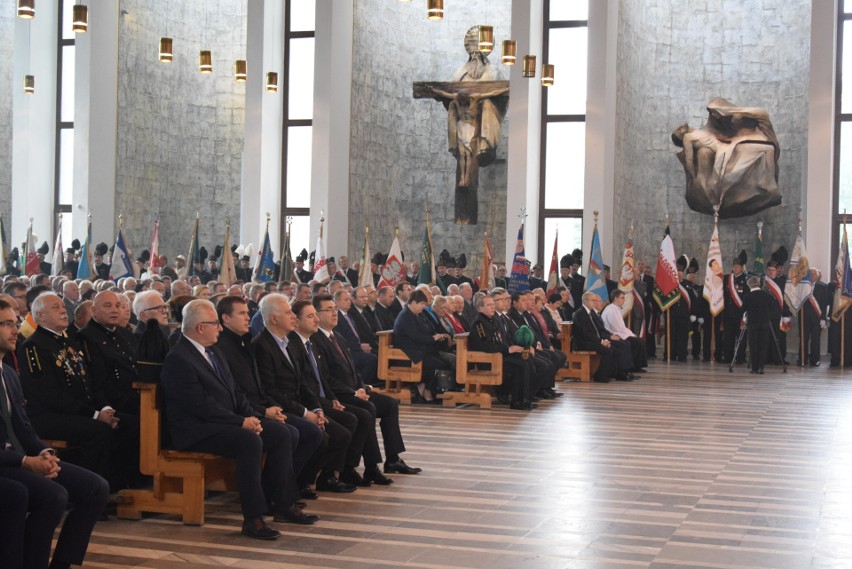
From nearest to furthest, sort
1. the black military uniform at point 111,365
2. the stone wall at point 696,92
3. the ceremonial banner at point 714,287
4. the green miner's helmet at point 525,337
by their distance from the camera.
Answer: the black military uniform at point 111,365, the green miner's helmet at point 525,337, the ceremonial banner at point 714,287, the stone wall at point 696,92

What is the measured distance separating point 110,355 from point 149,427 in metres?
0.68

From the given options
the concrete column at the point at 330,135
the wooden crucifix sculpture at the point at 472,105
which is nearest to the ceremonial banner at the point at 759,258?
the wooden crucifix sculpture at the point at 472,105

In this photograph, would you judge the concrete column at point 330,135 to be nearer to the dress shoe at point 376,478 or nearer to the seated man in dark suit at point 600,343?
the seated man in dark suit at point 600,343

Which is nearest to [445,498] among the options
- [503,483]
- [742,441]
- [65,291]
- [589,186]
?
[503,483]

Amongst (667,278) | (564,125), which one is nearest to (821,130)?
(667,278)

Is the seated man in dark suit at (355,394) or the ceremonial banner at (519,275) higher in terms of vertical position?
the ceremonial banner at (519,275)

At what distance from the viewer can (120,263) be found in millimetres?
17984

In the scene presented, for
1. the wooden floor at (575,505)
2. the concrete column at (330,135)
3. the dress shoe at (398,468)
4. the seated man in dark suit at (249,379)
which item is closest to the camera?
the wooden floor at (575,505)

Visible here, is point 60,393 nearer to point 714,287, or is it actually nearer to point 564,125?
point 714,287

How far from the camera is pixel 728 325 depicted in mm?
17797

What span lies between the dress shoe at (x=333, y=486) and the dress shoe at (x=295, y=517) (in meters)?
0.87

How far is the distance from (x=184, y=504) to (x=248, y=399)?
701 mm

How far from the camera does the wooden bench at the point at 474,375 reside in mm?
11594

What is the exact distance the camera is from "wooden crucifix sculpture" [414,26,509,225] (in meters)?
21.1
